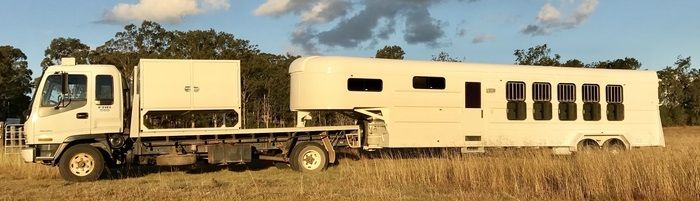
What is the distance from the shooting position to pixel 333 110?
14602 millimetres

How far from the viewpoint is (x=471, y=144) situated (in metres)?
15.5

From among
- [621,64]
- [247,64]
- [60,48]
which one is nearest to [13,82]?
[60,48]

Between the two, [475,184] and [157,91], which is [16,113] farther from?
[475,184]

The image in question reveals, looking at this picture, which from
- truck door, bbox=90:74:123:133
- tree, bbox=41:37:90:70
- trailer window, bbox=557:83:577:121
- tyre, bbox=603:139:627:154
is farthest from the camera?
tree, bbox=41:37:90:70

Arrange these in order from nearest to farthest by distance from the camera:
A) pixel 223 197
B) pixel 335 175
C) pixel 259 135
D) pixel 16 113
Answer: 1. pixel 223 197
2. pixel 335 175
3. pixel 259 135
4. pixel 16 113

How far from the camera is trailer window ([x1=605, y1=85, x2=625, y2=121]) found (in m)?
16.6

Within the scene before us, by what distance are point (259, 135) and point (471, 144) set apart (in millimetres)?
5131

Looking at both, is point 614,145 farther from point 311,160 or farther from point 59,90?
point 59,90

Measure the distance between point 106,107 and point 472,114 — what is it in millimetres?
8269

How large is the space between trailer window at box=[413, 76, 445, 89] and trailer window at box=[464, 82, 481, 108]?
67 cm

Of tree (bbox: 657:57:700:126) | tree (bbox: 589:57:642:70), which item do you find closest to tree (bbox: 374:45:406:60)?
tree (bbox: 589:57:642:70)

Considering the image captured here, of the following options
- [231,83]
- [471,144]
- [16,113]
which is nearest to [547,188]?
[471,144]

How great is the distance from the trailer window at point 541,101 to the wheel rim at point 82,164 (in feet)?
33.6

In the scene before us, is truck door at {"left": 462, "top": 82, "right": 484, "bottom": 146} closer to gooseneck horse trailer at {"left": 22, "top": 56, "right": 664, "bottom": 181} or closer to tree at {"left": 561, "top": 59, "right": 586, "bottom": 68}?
gooseneck horse trailer at {"left": 22, "top": 56, "right": 664, "bottom": 181}
